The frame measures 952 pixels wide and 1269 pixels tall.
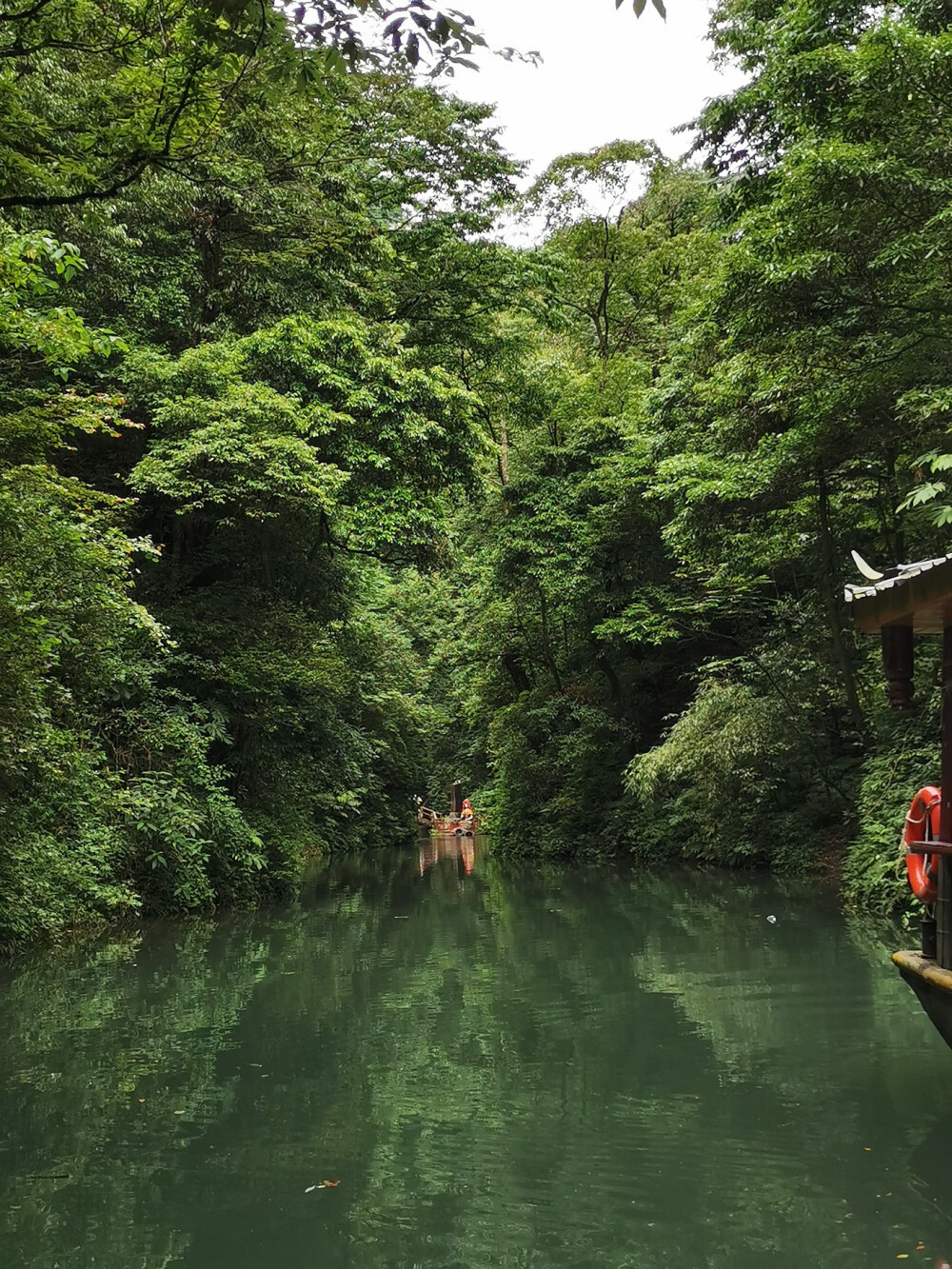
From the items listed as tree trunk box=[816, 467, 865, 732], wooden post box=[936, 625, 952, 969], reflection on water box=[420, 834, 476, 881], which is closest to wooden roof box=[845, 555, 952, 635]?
wooden post box=[936, 625, 952, 969]

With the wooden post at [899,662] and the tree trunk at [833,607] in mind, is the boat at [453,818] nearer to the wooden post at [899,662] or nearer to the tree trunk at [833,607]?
the tree trunk at [833,607]

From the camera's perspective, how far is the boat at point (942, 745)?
4.66 meters

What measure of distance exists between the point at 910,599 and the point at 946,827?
1.14 meters

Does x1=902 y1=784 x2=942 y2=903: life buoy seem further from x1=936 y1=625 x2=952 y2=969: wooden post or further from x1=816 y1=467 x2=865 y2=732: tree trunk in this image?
x1=816 y1=467 x2=865 y2=732: tree trunk

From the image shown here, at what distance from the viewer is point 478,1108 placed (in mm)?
5457

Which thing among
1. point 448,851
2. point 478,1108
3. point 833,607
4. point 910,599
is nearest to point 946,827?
point 910,599

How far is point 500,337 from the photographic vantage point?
19.5 metres

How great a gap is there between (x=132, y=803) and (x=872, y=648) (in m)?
9.54

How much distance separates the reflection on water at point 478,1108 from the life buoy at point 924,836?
998mm

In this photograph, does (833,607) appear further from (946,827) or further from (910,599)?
(910,599)

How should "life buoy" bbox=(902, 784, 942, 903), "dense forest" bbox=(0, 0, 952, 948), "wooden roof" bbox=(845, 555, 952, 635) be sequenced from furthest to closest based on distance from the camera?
1. "dense forest" bbox=(0, 0, 952, 948)
2. "life buoy" bbox=(902, 784, 942, 903)
3. "wooden roof" bbox=(845, 555, 952, 635)

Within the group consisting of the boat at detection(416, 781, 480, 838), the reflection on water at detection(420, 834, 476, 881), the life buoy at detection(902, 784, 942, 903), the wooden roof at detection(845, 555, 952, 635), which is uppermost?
the wooden roof at detection(845, 555, 952, 635)

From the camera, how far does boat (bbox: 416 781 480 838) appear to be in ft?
131

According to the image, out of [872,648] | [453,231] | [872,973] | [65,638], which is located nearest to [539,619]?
[453,231]
